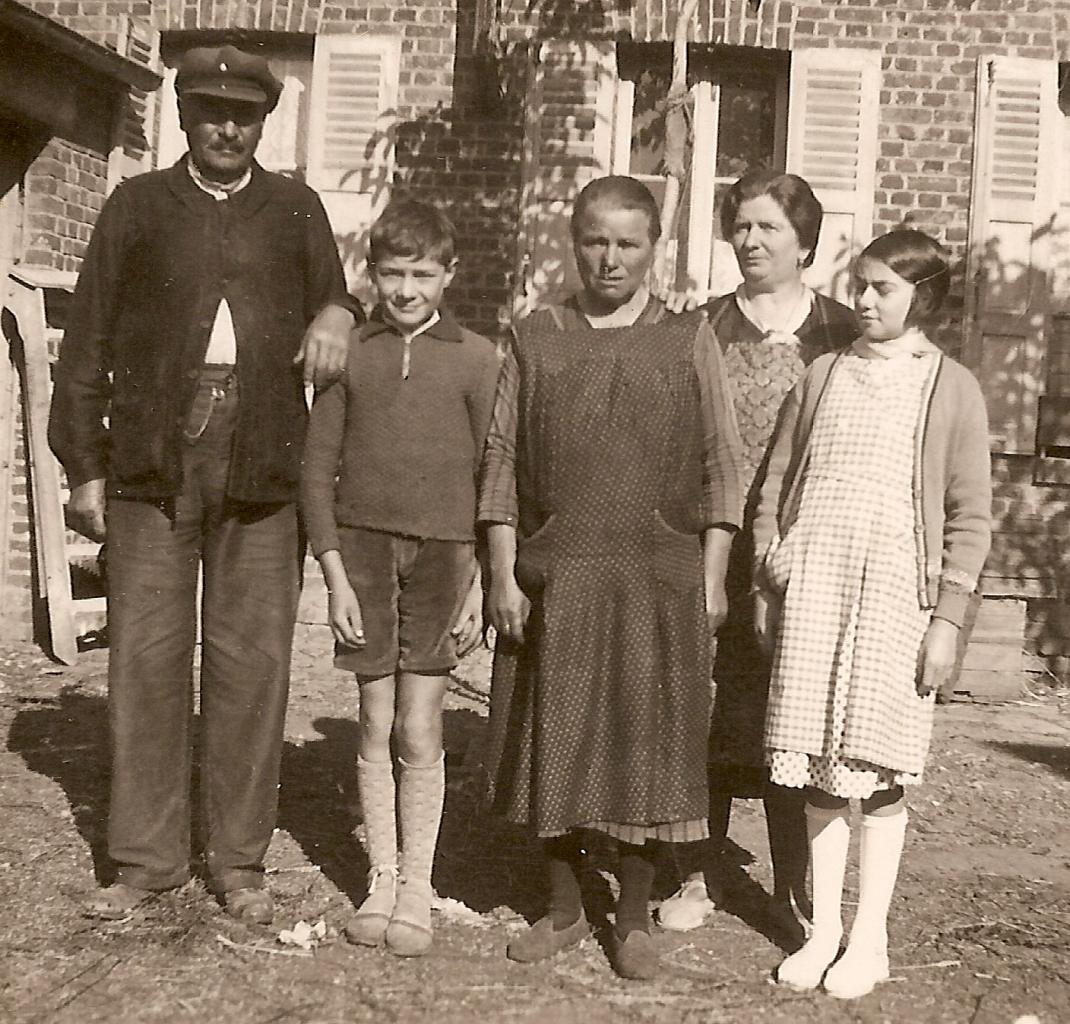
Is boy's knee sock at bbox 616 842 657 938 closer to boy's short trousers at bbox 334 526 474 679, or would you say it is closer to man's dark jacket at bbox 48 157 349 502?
boy's short trousers at bbox 334 526 474 679

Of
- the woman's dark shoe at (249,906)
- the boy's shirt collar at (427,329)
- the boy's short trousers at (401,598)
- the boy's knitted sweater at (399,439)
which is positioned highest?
the boy's shirt collar at (427,329)

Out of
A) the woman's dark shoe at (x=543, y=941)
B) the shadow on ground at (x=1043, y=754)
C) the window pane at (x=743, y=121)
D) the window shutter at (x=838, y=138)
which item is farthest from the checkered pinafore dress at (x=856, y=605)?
the window pane at (x=743, y=121)

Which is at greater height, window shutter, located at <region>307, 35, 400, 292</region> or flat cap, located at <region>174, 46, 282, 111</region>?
window shutter, located at <region>307, 35, 400, 292</region>

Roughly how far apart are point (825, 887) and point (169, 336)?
206cm

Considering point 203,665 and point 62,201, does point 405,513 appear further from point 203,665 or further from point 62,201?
point 62,201

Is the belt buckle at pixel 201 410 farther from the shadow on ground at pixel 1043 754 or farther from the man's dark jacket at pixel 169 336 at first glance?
the shadow on ground at pixel 1043 754

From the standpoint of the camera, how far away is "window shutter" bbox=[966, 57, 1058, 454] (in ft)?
25.4

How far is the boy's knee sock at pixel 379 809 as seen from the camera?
3.45 metres

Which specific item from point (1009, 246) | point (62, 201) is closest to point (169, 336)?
point (62, 201)

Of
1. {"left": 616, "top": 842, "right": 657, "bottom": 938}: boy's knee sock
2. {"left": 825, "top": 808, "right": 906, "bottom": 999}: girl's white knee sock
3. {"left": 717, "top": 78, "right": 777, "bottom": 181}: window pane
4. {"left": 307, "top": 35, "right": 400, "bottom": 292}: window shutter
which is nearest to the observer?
{"left": 825, "top": 808, "right": 906, "bottom": 999}: girl's white knee sock

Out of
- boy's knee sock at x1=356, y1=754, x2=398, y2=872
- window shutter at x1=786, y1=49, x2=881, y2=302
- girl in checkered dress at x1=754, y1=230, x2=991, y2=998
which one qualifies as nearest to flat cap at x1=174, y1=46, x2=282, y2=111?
girl in checkered dress at x1=754, y1=230, x2=991, y2=998

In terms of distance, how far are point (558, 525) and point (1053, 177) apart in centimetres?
568

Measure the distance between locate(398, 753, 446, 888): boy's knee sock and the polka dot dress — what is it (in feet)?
0.86

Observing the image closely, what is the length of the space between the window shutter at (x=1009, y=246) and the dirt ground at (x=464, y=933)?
9.81 feet
